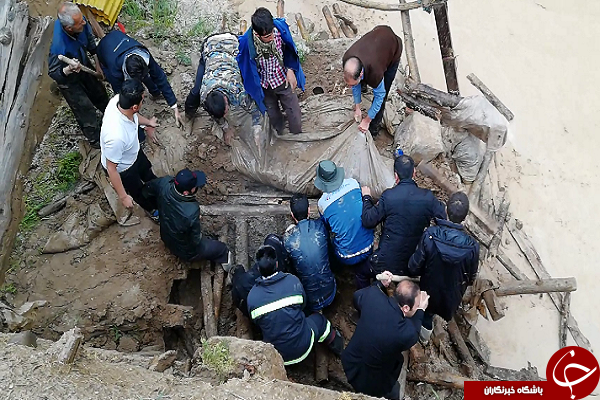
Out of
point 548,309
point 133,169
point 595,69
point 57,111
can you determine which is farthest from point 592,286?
point 57,111

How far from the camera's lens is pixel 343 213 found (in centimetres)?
418

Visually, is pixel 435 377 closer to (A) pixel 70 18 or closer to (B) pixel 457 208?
Result: (B) pixel 457 208

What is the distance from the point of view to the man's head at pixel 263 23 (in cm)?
402

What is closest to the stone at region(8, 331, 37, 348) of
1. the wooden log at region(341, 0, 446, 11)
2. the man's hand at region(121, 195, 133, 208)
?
the man's hand at region(121, 195, 133, 208)

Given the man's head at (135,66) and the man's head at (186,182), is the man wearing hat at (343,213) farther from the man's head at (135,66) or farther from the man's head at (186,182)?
the man's head at (135,66)

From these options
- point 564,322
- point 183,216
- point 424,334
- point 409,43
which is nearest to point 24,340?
point 183,216

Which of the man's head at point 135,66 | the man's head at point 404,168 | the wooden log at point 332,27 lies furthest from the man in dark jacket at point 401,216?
the wooden log at point 332,27

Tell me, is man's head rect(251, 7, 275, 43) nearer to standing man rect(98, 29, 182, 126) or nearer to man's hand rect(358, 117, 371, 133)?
standing man rect(98, 29, 182, 126)

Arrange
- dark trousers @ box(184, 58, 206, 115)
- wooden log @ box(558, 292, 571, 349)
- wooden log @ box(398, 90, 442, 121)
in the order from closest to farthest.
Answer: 1. dark trousers @ box(184, 58, 206, 115)
2. wooden log @ box(398, 90, 442, 121)
3. wooden log @ box(558, 292, 571, 349)

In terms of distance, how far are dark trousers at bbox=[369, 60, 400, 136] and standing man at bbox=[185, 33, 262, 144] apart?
1.18 metres

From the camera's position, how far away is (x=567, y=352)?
516 centimetres

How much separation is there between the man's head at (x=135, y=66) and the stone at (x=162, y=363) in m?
2.51

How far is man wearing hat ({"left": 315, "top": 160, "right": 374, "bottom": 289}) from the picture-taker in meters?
4.18

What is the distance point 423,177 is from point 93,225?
325 centimetres
